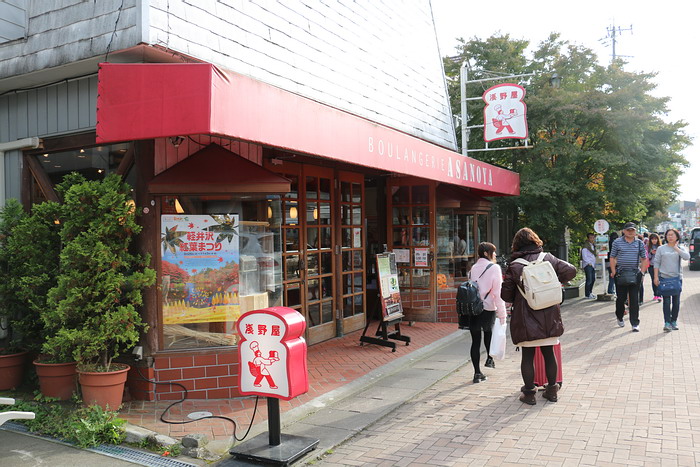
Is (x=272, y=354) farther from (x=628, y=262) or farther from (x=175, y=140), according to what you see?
(x=628, y=262)

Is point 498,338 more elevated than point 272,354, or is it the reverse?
point 272,354

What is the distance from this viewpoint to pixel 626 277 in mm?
9477

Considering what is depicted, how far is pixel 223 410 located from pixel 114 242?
189 cm

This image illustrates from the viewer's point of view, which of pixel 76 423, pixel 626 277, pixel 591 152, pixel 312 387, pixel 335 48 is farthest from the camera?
pixel 591 152

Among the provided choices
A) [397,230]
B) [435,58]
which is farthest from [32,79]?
[435,58]

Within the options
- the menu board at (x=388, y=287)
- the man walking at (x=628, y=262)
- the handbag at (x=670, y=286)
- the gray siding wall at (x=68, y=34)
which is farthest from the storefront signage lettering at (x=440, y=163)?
the handbag at (x=670, y=286)

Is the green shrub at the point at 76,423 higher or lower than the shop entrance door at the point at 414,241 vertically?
lower

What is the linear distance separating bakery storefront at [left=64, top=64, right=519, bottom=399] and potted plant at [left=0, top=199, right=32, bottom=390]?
92 cm

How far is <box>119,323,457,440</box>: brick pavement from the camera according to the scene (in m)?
4.84

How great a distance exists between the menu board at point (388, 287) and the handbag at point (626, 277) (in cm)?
415

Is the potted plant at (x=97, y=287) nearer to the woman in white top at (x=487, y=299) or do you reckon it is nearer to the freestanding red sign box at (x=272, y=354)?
the freestanding red sign box at (x=272, y=354)

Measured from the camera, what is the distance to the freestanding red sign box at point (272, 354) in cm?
414

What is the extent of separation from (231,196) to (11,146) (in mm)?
2897

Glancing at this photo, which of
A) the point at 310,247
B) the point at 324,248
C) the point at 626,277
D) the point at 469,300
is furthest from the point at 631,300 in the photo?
the point at 310,247
